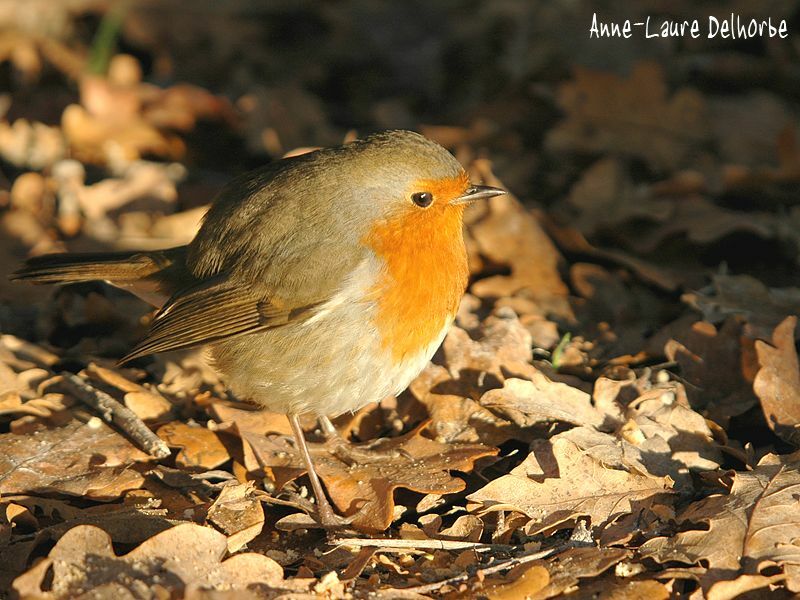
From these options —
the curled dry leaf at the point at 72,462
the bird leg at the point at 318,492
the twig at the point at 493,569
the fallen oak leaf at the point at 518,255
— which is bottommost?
the twig at the point at 493,569

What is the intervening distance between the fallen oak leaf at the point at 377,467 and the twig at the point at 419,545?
0.46ft

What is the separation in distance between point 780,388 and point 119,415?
108 inches

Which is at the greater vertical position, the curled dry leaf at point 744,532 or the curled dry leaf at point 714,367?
the curled dry leaf at point 714,367

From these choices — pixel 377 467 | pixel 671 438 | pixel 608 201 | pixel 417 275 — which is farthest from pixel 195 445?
pixel 608 201

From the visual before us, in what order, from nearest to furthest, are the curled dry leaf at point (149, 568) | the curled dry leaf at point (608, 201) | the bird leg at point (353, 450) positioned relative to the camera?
the curled dry leaf at point (149, 568) < the bird leg at point (353, 450) < the curled dry leaf at point (608, 201)

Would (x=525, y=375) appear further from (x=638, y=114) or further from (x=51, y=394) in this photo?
(x=638, y=114)

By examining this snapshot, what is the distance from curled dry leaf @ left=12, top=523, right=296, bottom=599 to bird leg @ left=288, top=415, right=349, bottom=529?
1.69ft

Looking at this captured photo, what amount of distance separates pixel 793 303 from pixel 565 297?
1095mm

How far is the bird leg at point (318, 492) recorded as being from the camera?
3.56m

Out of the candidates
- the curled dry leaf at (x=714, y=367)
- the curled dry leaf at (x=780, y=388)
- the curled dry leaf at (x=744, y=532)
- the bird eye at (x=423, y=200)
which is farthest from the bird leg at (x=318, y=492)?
the curled dry leaf at (x=780, y=388)

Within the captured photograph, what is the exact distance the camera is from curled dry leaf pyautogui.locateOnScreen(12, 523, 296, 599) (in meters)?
2.86

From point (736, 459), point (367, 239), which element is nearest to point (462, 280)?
point (367, 239)

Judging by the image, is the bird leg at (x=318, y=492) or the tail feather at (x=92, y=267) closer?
the bird leg at (x=318, y=492)

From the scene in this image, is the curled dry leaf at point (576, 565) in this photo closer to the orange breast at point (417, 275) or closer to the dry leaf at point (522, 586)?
the dry leaf at point (522, 586)
